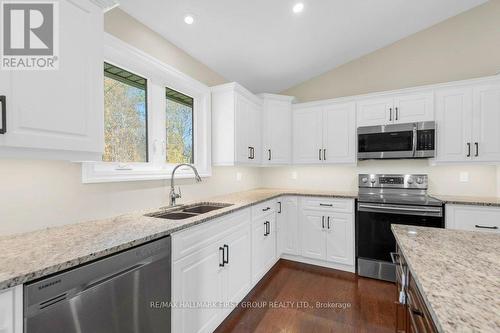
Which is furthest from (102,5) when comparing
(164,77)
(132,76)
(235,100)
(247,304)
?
(247,304)

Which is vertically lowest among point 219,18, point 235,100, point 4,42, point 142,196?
point 142,196

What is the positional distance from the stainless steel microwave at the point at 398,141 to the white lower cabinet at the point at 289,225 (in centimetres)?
111

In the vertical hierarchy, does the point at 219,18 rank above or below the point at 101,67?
above

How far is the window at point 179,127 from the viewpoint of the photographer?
7.99ft

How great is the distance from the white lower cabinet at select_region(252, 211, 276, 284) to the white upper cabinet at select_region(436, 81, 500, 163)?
6.98 feet

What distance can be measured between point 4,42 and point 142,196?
128 centimetres

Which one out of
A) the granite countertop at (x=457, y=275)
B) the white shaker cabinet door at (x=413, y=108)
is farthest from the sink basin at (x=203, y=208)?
the white shaker cabinet door at (x=413, y=108)

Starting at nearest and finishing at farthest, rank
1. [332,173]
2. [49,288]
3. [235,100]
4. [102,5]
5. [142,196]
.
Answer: [49,288] < [102,5] < [142,196] < [235,100] < [332,173]

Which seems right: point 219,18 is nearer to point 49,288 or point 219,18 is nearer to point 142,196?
point 142,196

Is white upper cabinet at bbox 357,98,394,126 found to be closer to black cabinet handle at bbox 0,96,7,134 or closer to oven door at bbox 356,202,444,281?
oven door at bbox 356,202,444,281

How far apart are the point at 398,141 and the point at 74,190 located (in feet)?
10.8

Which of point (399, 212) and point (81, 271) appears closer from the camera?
point (81, 271)

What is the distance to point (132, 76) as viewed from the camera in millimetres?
2043

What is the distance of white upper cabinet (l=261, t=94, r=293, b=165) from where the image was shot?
3.42 m
